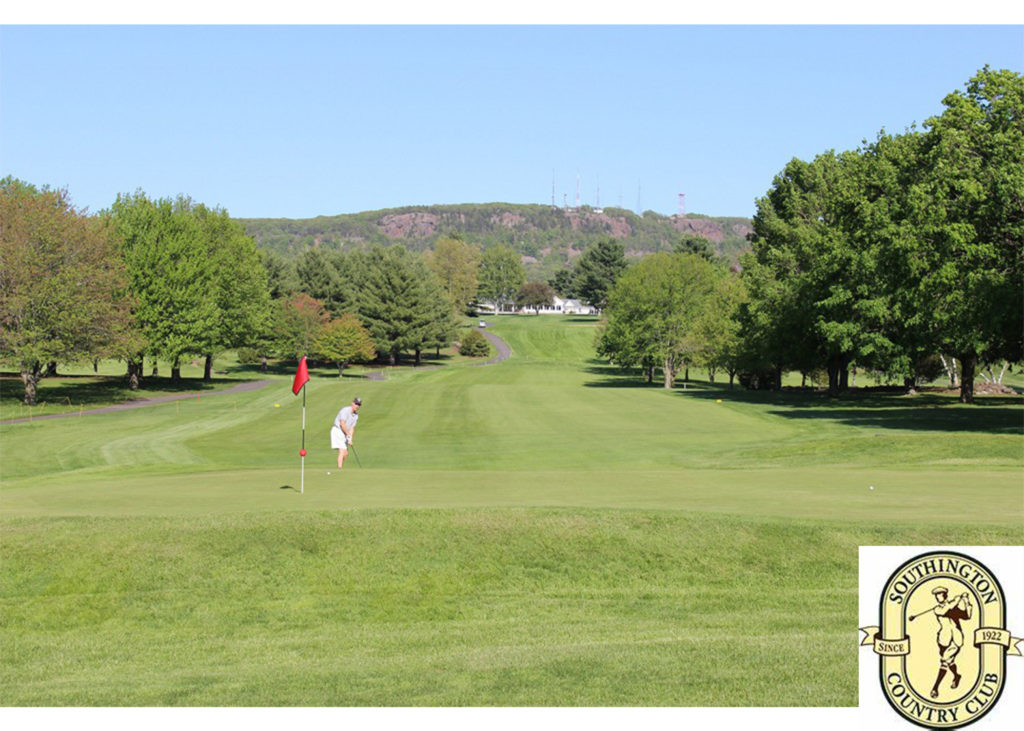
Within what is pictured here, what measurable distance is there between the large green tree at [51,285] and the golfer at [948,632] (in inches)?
2440

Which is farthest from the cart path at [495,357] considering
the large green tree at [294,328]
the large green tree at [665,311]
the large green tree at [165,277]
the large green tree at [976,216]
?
the large green tree at [976,216]

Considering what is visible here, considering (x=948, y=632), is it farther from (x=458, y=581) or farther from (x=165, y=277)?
(x=165, y=277)

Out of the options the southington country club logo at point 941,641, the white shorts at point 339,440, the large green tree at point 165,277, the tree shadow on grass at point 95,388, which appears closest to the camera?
the southington country club logo at point 941,641

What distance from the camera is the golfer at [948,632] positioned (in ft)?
29.5

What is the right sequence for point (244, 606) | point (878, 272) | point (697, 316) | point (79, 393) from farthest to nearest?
1. point (697, 316)
2. point (79, 393)
3. point (878, 272)
4. point (244, 606)

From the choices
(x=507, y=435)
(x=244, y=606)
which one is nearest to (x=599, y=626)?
(x=244, y=606)

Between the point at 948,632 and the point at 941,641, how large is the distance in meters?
0.11

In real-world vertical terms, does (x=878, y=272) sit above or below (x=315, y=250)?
below

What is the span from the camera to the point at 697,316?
306 feet

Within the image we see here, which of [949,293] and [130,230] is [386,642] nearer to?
[949,293]

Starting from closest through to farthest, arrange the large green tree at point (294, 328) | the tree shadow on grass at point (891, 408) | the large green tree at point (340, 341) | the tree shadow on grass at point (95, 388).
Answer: the tree shadow on grass at point (891, 408) → the tree shadow on grass at point (95, 388) → the large green tree at point (340, 341) → the large green tree at point (294, 328)

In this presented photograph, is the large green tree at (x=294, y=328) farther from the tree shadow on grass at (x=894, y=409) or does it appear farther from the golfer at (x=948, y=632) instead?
the golfer at (x=948, y=632)

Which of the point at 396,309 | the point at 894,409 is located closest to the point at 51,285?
the point at 894,409

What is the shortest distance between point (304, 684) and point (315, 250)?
458ft
